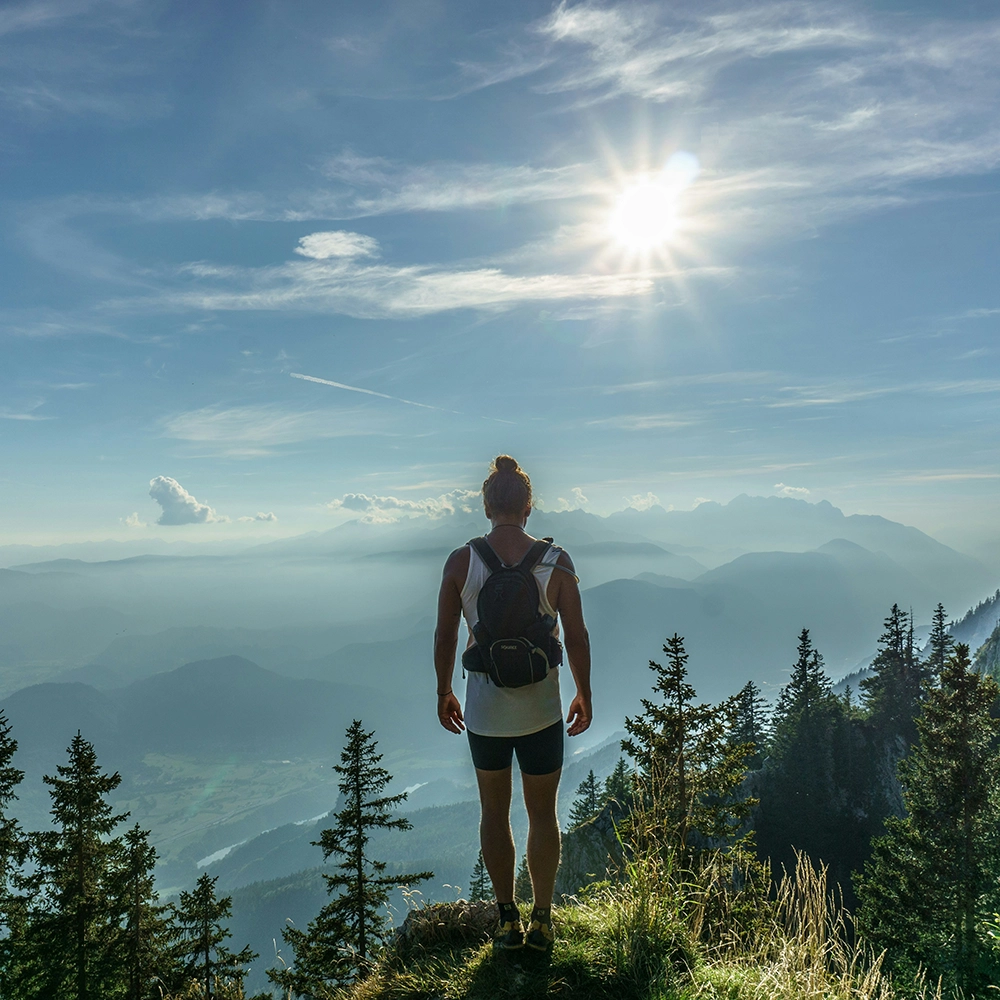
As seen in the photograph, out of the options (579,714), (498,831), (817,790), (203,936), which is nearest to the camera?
(498,831)

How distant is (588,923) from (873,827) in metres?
57.1

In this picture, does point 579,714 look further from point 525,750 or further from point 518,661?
point 518,661

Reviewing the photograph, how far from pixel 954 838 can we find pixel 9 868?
97.8ft

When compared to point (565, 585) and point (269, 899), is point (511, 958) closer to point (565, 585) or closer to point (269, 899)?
point (565, 585)

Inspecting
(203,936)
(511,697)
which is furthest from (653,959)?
(203,936)

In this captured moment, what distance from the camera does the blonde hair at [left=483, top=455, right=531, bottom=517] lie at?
462 cm

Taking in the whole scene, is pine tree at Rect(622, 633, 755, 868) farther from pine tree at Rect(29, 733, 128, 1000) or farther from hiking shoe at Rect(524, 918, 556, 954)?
pine tree at Rect(29, 733, 128, 1000)

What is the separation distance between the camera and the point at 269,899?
166 metres

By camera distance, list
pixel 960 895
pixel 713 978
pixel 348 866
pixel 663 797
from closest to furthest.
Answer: pixel 713 978 → pixel 663 797 → pixel 348 866 → pixel 960 895

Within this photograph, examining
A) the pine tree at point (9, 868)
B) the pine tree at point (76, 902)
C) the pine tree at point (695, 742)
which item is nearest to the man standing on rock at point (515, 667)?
the pine tree at point (695, 742)

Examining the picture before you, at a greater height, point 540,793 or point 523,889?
point 540,793

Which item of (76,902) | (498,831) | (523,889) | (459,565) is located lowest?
(523,889)

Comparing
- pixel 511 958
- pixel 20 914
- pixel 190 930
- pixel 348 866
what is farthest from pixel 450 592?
pixel 20 914

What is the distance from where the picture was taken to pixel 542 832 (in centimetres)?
458
